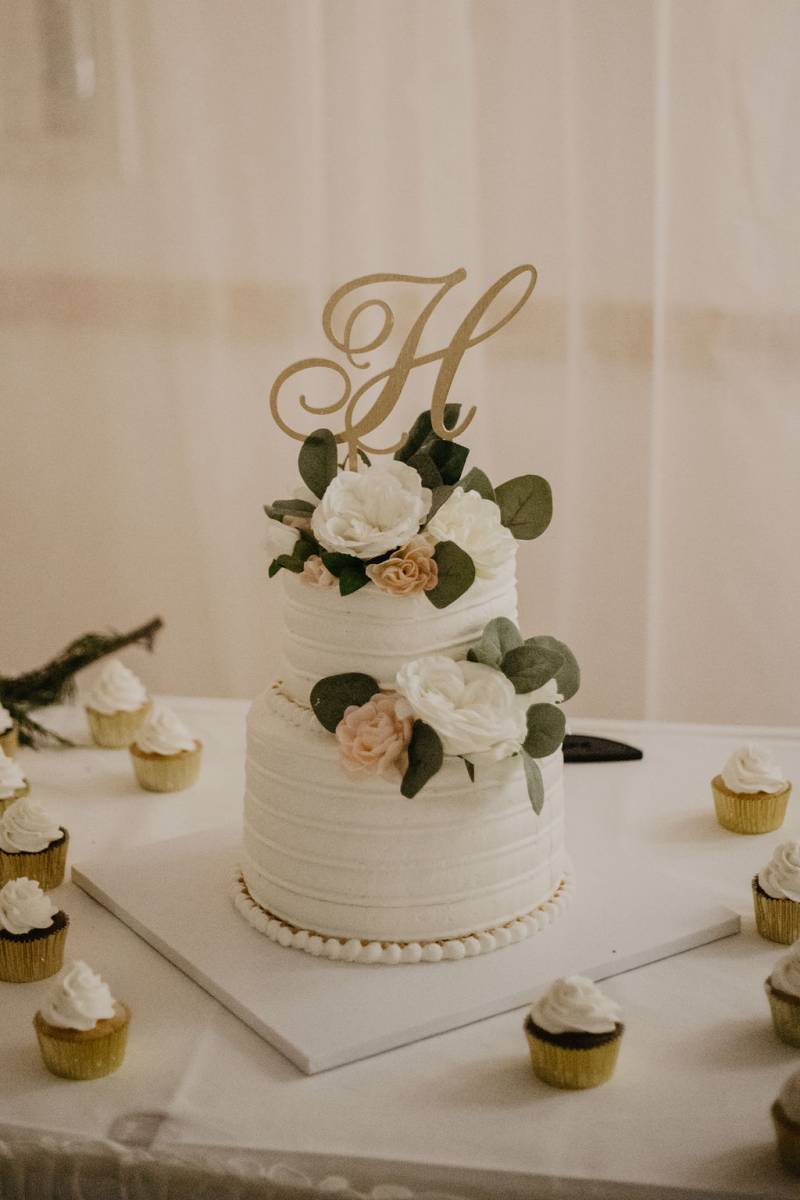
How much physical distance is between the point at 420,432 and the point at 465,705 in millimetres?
350

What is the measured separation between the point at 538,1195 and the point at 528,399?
242cm

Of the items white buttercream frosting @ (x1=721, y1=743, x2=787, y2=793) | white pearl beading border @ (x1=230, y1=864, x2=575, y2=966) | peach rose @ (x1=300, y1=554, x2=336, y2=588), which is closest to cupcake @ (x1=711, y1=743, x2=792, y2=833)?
white buttercream frosting @ (x1=721, y1=743, x2=787, y2=793)

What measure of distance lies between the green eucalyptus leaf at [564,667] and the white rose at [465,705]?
0.24 feet

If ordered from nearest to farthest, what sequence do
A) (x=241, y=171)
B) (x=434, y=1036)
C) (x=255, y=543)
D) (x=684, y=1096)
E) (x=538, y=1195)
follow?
(x=538, y=1195) → (x=684, y=1096) → (x=434, y=1036) → (x=241, y=171) → (x=255, y=543)

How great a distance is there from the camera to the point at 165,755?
2.14 metres

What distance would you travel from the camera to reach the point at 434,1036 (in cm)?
152

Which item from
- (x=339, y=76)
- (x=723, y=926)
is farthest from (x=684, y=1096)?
(x=339, y=76)

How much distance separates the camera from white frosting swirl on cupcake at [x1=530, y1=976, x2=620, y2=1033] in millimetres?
1407

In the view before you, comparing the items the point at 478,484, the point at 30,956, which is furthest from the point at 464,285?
the point at 30,956

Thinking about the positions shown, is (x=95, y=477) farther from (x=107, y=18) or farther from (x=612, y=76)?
(x=612, y=76)

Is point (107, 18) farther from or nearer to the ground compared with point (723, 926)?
farther from the ground

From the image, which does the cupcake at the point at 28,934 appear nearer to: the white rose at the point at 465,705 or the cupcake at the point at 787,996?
the white rose at the point at 465,705

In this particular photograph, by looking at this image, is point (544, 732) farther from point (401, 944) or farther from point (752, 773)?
point (752, 773)

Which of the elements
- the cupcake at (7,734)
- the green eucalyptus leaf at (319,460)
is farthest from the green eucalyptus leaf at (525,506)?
the cupcake at (7,734)
